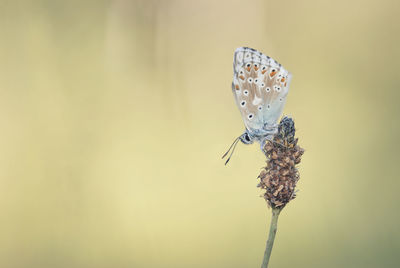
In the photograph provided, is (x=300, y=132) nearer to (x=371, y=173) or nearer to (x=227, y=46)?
(x=371, y=173)

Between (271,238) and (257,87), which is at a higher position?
(257,87)

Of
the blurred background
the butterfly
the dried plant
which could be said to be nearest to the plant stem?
the dried plant

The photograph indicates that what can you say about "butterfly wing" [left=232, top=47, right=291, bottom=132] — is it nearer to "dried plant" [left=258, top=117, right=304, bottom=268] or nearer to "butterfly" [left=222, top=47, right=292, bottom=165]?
"butterfly" [left=222, top=47, right=292, bottom=165]

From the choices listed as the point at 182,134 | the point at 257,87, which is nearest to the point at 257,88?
the point at 257,87

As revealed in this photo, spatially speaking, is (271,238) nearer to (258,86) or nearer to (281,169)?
(281,169)

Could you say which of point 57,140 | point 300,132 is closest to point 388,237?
point 300,132

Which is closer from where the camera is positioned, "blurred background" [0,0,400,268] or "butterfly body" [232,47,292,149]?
"butterfly body" [232,47,292,149]
